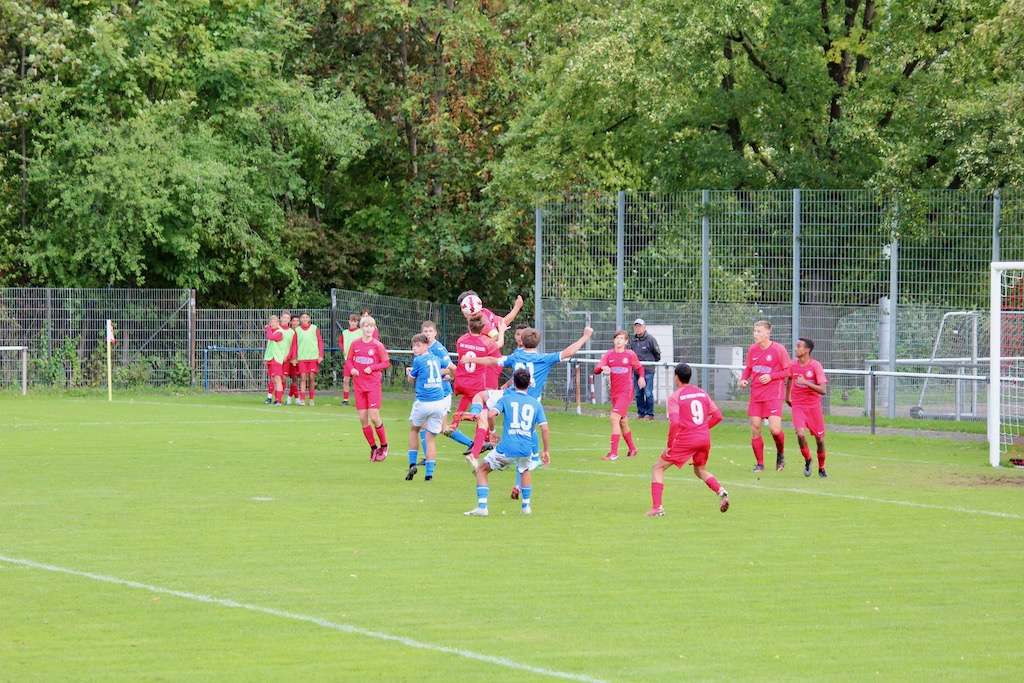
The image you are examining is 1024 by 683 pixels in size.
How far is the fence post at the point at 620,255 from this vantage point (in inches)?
1123

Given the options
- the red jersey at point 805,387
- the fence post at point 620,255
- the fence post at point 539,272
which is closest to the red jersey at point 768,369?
the red jersey at point 805,387

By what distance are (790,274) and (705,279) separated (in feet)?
5.85

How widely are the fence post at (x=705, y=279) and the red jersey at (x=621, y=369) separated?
8008 mm

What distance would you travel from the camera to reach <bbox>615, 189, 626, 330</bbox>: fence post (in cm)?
2852

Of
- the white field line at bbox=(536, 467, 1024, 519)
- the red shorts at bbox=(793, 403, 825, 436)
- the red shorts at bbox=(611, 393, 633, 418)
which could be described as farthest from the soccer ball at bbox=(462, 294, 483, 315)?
the red shorts at bbox=(793, 403, 825, 436)

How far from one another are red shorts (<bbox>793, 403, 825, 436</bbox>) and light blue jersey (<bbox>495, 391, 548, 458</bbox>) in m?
4.84

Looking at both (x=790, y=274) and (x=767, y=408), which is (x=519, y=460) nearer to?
(x=767, y=408)

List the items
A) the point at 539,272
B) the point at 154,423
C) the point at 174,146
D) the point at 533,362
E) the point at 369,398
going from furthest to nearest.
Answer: the point at 174,146
the point at 539,272
the point at 154,423
the point at 369,398
the point at 533,362

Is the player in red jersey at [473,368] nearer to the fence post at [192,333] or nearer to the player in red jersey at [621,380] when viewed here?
the player in red jersey at [621,380]

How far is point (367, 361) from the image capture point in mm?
17672

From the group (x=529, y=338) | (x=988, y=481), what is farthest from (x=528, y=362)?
(x=988, y=481)

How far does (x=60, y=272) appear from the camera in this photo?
3534cm

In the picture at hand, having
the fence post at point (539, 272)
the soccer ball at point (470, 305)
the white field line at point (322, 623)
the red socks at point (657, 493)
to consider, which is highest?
the fence post at point (539, 272)

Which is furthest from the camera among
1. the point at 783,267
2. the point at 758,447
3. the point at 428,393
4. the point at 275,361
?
the point at 275,361
